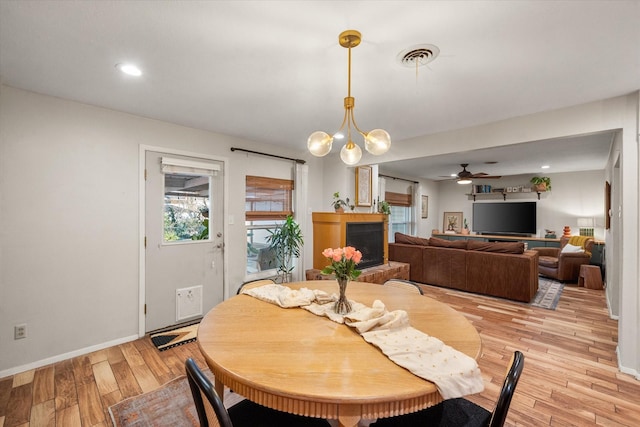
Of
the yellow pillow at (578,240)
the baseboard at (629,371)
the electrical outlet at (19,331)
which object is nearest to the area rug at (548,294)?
the yellow pillow at (578,240)

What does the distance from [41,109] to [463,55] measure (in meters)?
3.40

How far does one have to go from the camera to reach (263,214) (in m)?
4.18

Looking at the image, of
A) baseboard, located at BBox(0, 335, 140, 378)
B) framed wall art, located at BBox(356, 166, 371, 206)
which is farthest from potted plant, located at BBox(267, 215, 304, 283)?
baseboard, located at BBox(0, 335, 140, 378)

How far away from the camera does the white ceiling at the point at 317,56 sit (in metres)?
1.47

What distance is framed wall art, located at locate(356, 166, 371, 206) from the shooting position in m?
4.89

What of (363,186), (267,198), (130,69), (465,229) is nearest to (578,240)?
(465,229)

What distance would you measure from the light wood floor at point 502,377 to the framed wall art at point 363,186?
251 centimetres

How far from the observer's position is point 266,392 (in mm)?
1003

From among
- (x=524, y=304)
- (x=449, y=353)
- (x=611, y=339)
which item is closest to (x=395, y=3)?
(x=449, y=353)

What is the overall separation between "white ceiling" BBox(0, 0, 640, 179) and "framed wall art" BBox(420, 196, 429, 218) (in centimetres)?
521

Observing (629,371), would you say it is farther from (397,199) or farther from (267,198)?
(397,199)

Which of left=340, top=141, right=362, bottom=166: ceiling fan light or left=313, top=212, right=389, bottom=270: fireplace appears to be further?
left=313, top=212, right=389, bottom=270: fireplace

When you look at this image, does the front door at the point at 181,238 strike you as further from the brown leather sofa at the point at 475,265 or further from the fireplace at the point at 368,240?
the brown leather sofa at the point at 475,265

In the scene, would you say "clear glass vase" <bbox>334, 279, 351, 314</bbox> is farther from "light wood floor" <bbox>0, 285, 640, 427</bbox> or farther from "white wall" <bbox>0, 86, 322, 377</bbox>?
"white wall" <bbox>0, 86, 322, 377</bbox>
